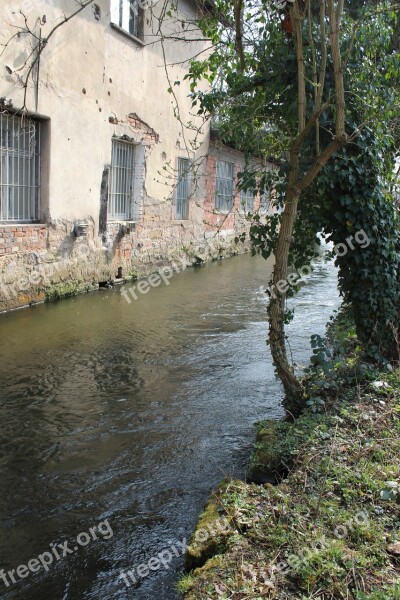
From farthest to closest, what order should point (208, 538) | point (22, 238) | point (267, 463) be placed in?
point (22, 238) < point (267, 463) < point (208, 538)

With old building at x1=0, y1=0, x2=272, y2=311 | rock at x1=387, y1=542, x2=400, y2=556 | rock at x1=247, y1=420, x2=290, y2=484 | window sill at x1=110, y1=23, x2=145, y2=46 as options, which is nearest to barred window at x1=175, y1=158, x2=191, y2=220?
old building at x1=0, y1=0, x2=272, y2=311

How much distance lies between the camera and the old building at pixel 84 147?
25.0 feet

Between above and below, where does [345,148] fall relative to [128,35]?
below

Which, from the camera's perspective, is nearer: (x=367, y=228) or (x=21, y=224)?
(x=367, y=228)

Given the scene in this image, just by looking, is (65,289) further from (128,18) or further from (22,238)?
(128,18)

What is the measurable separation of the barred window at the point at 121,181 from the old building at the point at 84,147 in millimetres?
20

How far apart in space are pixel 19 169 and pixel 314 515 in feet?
22.0

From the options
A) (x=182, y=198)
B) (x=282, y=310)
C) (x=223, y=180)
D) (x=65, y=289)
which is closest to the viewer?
(x=282, y=310)

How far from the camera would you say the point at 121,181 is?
418 inches

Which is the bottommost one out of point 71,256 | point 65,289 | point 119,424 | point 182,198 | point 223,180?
point 119,424

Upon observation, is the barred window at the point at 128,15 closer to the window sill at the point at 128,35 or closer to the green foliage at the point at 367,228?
the window sill at the point at 128,35

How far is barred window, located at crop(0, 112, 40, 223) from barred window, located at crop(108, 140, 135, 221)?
2.12m

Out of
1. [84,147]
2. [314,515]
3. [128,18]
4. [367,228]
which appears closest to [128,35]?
[128,18]

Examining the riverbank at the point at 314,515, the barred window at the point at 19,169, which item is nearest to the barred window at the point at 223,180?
the barred window at the point at 19,169
